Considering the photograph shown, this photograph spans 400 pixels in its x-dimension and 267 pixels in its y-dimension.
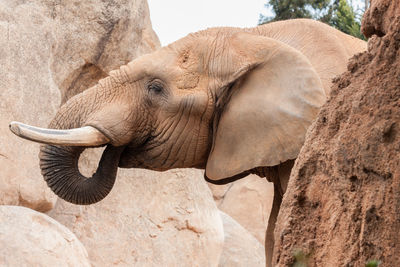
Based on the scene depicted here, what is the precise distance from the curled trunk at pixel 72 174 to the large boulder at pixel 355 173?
271 centimetres

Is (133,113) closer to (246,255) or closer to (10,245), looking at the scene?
(10,245)

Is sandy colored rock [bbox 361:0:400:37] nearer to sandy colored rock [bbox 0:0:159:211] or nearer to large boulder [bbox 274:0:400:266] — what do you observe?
large boulder [bbox 274:0:400:266]

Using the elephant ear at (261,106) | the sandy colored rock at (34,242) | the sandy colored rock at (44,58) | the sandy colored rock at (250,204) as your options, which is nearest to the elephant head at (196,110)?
the elephant ear at (261,106)

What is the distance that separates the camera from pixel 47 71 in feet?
23.1

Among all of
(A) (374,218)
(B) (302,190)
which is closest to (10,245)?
(B) (302,190)

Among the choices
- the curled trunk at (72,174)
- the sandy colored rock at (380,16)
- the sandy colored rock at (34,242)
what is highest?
the sandy colored rock at (380,16)

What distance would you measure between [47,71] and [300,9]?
9.27m

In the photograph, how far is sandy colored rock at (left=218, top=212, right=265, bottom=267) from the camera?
376 inches

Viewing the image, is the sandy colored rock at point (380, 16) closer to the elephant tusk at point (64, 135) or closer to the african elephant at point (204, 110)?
the african elephant at point (204, 110)

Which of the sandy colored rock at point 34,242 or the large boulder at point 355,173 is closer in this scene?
the large boulder at point 355,173

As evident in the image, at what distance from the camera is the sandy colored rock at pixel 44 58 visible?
655 cm

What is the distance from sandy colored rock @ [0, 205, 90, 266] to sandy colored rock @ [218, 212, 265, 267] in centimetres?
373

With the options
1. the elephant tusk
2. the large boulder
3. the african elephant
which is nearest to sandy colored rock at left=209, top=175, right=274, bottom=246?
the african elephant

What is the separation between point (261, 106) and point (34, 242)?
1834mm
